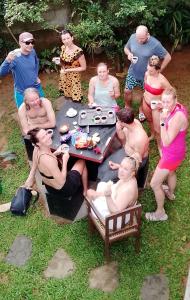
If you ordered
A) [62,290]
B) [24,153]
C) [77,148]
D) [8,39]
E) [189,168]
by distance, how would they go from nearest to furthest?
[62,290] → [77,148] → [189,168] → [24,153] → [8,39]

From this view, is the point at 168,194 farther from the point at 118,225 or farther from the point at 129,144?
the point at 118,225

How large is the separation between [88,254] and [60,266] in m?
0.41

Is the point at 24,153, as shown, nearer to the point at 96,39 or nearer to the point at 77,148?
the point at 77,148

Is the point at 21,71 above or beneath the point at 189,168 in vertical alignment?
above

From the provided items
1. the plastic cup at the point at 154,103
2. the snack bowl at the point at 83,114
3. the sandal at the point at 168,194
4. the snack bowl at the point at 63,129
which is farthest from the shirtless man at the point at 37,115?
the sandal at the point at 168,194

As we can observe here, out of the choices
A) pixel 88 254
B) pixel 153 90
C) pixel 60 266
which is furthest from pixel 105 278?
pixel 153 90

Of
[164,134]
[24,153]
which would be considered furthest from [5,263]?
[164,134]

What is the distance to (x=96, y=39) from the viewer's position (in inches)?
321

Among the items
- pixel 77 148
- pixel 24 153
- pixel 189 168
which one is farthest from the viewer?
pixel 24 153

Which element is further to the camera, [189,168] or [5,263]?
[189,168]

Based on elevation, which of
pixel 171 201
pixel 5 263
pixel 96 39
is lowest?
pixel 5 263

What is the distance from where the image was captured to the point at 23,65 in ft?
21.4

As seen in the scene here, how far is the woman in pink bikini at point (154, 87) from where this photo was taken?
20.1 ft

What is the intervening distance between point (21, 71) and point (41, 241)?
283 cm
